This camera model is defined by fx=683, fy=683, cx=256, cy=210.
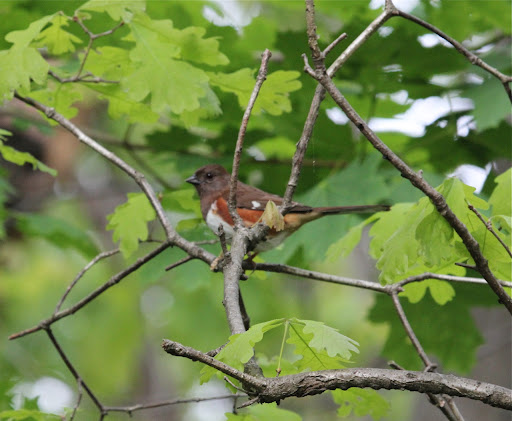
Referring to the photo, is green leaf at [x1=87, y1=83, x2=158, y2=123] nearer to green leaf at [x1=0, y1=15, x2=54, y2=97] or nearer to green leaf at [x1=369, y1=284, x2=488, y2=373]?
green leaf at [x1=0, y1=15, x2=54, y2=97]

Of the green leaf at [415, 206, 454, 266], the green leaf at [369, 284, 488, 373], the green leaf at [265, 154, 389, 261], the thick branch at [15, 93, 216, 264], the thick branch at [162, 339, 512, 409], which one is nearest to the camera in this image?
the thick branch at [162, 339, 512, 409]

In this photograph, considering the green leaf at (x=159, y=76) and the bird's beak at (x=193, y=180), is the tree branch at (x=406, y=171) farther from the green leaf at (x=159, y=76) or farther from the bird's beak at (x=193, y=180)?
the bird's beak at (x=193, y=180)

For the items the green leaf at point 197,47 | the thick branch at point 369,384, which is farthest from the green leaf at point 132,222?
the thick branch at point 369,384

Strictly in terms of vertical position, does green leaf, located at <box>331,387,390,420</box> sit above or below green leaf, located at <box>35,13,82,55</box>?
below

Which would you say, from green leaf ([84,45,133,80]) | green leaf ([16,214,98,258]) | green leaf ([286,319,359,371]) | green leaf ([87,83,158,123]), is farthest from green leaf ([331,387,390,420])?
green leaf ([16,214,98,258])

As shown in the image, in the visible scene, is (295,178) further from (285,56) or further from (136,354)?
(136,354)

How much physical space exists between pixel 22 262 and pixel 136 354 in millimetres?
2894

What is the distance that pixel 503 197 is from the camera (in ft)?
7.47

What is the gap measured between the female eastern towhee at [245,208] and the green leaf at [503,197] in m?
0.74

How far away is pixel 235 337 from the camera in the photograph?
171cm

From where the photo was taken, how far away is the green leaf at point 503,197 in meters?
2.26

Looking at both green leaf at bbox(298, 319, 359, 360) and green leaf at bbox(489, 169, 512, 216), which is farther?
green leaf at bbox(489, 169, 512, 216)

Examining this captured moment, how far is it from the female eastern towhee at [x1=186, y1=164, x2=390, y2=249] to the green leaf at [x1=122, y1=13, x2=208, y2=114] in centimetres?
78

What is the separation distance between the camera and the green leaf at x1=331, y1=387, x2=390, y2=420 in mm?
2371
